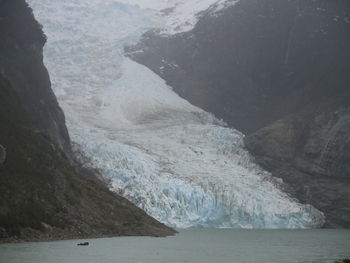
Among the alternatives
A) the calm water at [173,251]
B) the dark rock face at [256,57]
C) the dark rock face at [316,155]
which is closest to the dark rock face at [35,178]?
the calm water at [173,251]

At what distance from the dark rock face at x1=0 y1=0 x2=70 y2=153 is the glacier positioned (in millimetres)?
6815

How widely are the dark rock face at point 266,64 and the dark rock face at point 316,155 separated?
1.12ft

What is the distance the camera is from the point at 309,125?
10638 centimetres

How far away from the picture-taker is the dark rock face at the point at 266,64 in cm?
11244

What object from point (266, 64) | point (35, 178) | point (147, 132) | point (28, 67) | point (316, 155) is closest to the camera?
point (35, 178)

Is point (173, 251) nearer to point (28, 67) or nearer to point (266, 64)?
point (28, 67)

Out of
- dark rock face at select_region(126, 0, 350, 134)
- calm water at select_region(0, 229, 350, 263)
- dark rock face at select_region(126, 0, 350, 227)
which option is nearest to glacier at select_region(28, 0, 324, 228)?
dark rock face at select_region(126, 0, 350, 134)

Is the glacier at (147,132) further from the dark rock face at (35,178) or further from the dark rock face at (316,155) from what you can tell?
the dark rock face at (35,178)

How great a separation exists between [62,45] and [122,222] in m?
68.0

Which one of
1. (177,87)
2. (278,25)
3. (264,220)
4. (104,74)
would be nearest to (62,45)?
(104,74)

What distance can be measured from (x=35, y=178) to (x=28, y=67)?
27857 mm

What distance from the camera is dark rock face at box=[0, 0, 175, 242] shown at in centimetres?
4822

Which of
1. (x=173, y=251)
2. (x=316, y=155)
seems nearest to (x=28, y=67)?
(x=173, y=251)

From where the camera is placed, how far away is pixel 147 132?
96.6 metres
